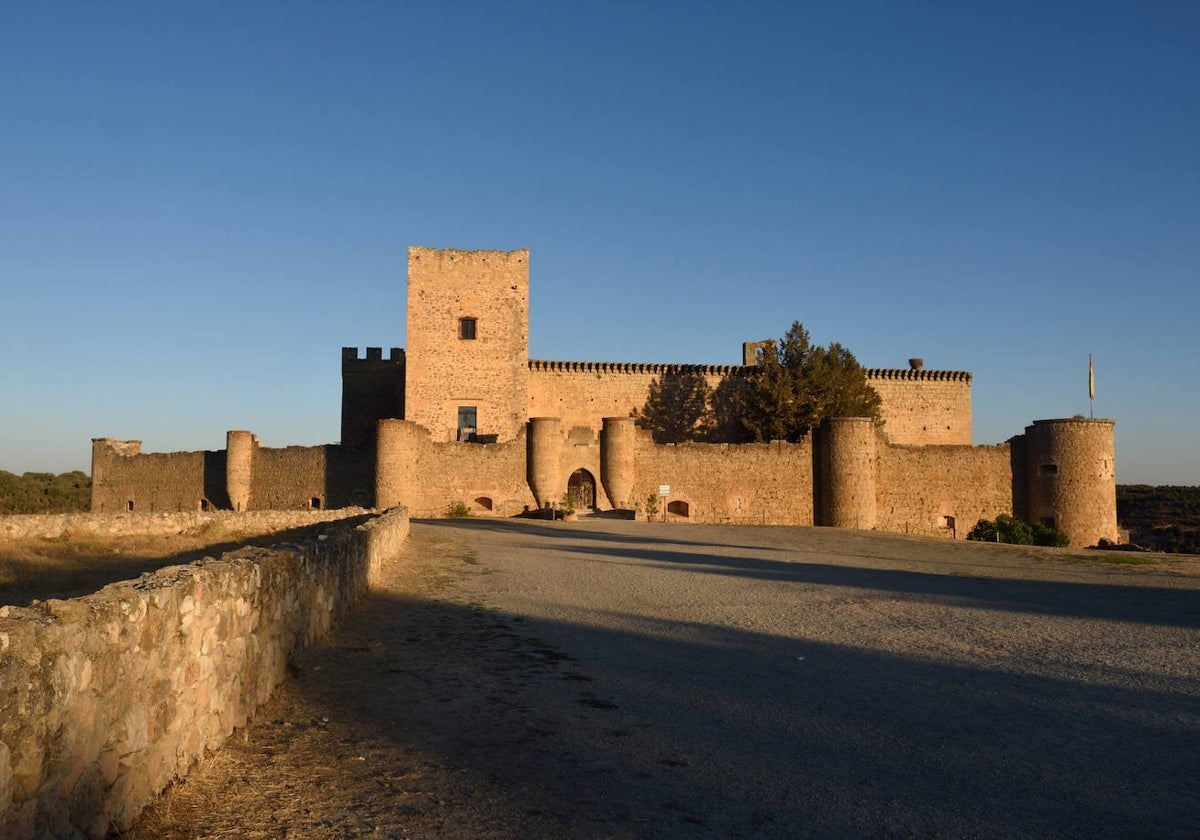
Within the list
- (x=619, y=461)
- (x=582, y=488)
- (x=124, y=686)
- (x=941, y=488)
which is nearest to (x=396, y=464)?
(x=582, y=488)

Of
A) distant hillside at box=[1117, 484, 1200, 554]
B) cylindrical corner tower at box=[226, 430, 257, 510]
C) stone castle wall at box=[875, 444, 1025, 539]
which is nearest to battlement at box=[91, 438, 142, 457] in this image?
cylindrical corner tower at box=[226, 430, 257, 510]

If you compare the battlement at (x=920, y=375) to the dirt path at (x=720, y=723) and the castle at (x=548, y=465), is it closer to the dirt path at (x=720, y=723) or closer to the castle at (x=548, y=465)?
the castle at (x=548, y=465)

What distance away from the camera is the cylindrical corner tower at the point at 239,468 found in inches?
1409

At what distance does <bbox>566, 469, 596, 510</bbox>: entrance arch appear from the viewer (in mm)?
32509

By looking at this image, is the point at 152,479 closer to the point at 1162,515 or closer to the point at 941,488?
the point at 941,488

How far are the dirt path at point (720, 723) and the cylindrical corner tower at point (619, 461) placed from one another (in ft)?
67.6

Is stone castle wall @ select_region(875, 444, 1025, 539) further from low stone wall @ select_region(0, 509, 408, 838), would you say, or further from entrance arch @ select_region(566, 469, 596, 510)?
low stone wall @ select_region(0, 509, 408, 838)

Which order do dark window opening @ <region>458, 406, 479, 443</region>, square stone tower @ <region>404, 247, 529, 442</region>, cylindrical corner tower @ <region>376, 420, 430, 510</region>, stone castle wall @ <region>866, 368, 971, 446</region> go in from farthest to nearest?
stone castle wall @ <region>866, 368, 971, 446</region>
dark window opening @ <region>458, 406, 479, 443</region>
square stone tower @ <region>404, 247, 529, 442</region>
cylindrical corner tower @ <region>376, 420, 430, 510</region>

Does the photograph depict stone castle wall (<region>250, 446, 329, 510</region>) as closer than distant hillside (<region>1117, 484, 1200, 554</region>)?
Yes

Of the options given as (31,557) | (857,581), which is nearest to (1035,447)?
(857,581)

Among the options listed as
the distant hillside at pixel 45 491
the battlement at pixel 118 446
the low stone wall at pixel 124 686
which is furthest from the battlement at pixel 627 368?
the low stone wall at pixel 124 686

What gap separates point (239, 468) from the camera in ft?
117

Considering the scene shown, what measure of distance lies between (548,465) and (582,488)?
2127 mm

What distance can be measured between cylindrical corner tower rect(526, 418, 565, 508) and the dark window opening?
212 inches
